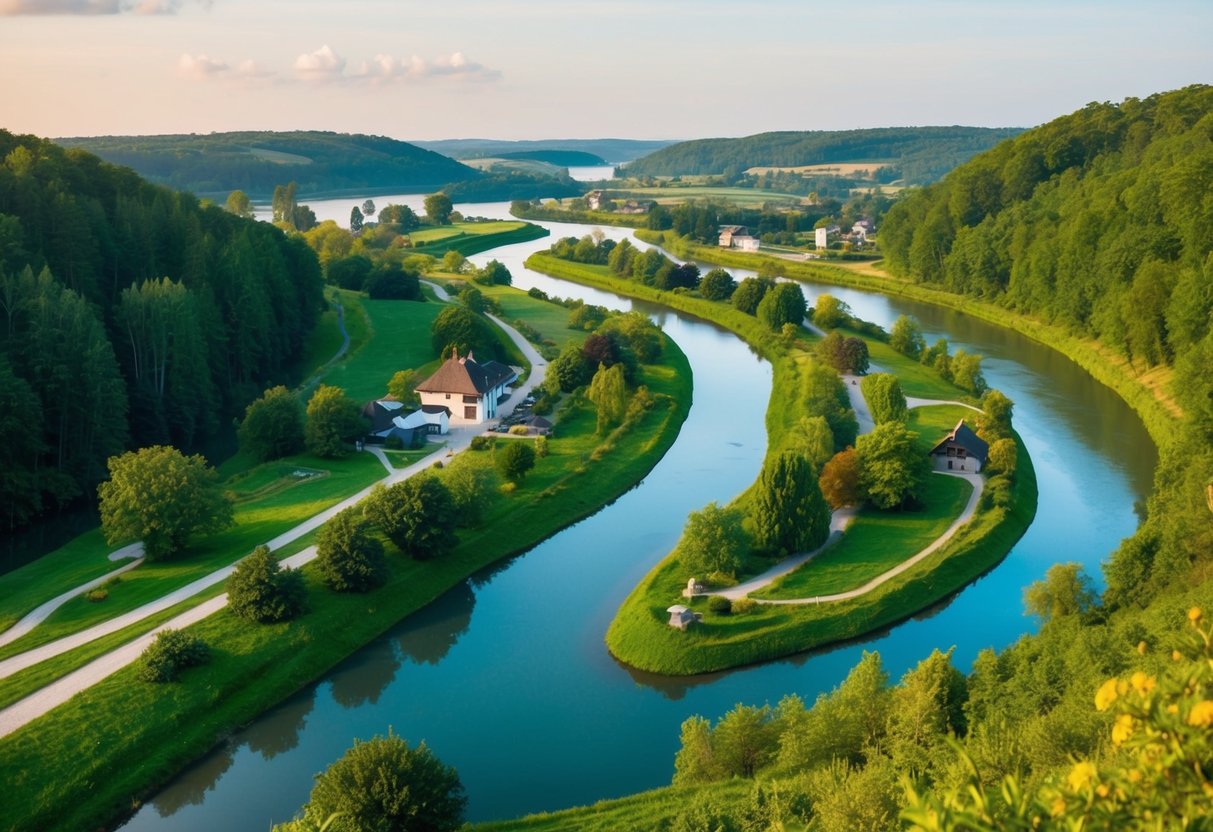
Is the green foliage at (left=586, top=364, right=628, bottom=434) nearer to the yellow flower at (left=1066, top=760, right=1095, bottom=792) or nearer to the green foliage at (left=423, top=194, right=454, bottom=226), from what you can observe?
the yellow flower at (left=1066, top=760, right=1095, bottom=792)

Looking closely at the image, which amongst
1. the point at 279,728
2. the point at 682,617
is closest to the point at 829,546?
the point at 682,617

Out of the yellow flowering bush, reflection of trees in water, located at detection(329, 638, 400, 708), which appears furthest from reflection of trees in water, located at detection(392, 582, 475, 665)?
the yellow flowering bush

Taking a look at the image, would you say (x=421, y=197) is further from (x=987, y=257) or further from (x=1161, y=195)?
(x=1161, y=195)

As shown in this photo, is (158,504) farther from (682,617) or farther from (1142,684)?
(1142,684)

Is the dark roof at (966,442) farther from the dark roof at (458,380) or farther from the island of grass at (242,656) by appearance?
the dark roof at (458,380)

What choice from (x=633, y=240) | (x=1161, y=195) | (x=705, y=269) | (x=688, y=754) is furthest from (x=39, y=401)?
(x=633, y=240)

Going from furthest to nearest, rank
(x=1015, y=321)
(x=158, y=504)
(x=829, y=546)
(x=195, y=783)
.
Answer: (x=1015, y=321), (x=829, y=546), (x=158, y=504), (x=195, y=783)
